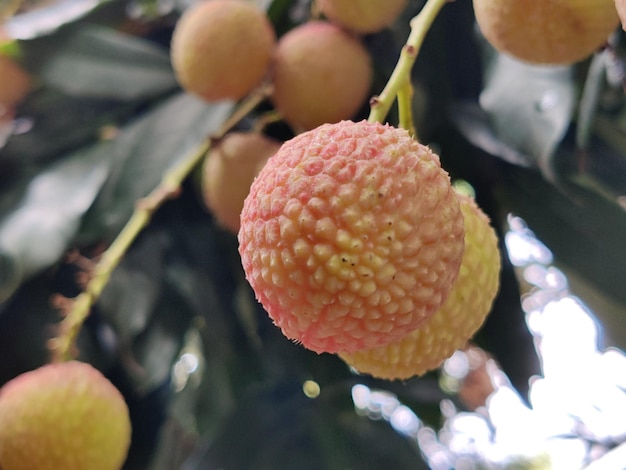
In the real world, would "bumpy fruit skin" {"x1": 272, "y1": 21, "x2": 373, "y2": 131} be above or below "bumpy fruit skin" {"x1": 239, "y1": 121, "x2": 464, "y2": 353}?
below

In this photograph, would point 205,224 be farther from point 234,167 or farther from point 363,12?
point 363,12

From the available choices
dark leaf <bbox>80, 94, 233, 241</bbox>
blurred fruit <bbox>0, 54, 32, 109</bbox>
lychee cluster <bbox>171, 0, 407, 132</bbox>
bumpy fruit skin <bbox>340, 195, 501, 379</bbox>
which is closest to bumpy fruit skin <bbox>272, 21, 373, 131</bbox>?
lychee cluster <bbox>171, 0, 407, 132</bbox>

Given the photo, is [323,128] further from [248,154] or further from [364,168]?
[248,154]

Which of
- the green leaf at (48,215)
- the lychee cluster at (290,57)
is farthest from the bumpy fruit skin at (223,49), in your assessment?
the green leaf at (48,215)

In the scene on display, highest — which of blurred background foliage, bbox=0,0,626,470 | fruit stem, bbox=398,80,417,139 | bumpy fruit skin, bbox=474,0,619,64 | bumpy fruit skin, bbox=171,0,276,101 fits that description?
bumpy fruit skin, bbox=474,0,619,64

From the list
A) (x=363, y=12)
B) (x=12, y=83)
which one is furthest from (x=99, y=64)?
(x=363, y=12)

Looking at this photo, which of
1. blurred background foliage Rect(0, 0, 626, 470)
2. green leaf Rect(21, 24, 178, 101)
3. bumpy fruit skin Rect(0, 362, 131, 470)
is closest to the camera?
bumpy fruit skin Rect(0, 362, 131, 470)

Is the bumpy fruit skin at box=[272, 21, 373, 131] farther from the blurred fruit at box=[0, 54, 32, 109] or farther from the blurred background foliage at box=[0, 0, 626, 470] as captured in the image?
the blurred fruit at box=[0, 54, 32, 109]

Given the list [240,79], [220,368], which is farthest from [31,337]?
[240,79]
